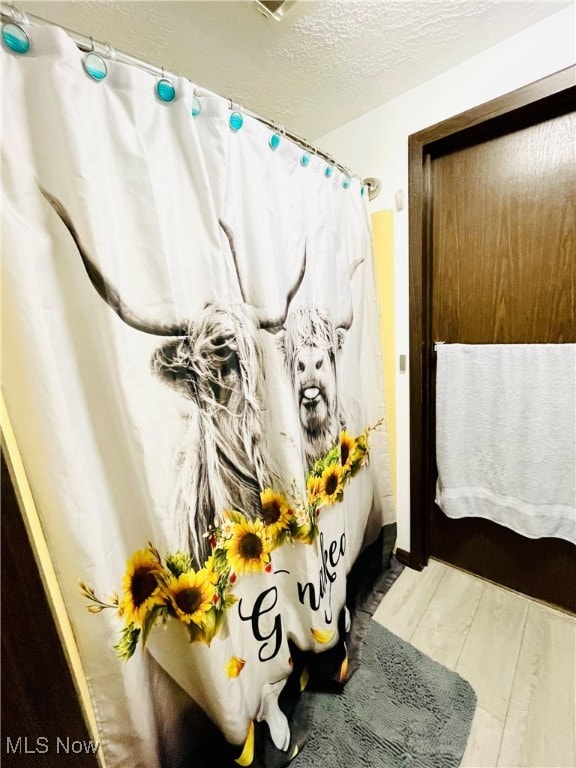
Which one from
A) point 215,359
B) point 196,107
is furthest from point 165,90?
point 215,359

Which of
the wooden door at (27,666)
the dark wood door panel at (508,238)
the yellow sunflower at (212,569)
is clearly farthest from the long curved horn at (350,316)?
the wooden door at (27,666)

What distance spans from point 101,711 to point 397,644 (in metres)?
0.95

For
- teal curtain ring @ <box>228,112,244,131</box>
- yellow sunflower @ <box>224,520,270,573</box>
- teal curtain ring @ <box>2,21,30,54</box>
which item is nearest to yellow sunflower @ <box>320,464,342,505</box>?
yellow sunflower @ <box>224,520,270,573</box>

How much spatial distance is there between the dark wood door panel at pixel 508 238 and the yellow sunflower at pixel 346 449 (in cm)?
62

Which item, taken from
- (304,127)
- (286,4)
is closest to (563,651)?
(286,4)

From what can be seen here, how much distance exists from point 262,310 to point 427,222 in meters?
0.89

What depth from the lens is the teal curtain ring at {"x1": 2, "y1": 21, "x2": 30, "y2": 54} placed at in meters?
0.44

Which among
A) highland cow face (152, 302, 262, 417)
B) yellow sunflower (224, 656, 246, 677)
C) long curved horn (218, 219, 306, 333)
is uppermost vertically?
long curved horn (218, 219, 306, 333)

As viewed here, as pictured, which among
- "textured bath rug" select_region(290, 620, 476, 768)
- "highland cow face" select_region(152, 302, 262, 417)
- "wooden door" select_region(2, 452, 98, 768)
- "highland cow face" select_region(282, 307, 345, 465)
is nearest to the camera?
"wooden door" select_region(2, 452, 98, 768)

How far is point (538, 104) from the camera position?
34.7 inches

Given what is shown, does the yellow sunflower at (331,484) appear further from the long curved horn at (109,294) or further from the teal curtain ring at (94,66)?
the teal curtain ring at (94,66)

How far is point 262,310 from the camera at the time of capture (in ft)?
2.45

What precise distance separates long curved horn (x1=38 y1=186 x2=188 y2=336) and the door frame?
39.6 inches

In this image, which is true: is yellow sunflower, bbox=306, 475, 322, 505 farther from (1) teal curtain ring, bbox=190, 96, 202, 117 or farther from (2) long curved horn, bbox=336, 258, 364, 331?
(1) teal curtain ring, bbox=190, 96, 202, 117
